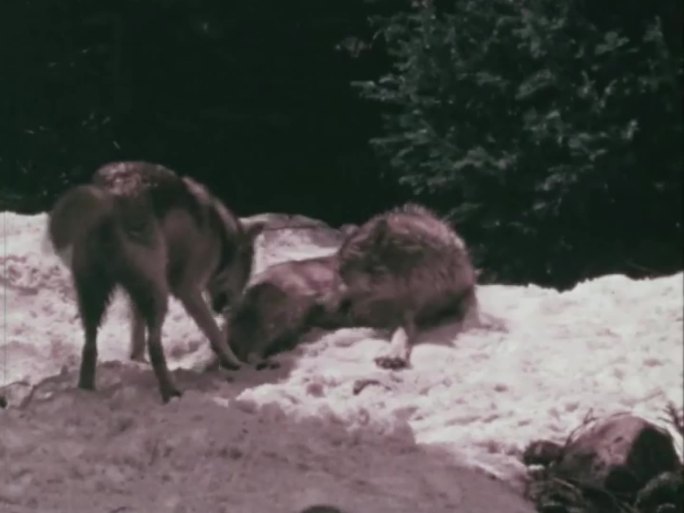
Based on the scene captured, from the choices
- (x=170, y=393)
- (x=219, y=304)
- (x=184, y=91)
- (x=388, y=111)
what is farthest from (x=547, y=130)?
(x=219, y=304)

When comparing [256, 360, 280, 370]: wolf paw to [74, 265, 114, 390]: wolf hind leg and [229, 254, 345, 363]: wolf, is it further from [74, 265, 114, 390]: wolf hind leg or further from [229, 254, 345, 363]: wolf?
[74, 265, 114, 390]: wolf hind leg

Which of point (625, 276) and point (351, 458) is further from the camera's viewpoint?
point (351, 458)

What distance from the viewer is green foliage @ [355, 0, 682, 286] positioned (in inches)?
96.9

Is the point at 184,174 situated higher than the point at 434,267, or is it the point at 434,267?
the point at 184,174

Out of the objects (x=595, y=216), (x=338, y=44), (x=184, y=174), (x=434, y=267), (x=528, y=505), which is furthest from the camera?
(x=434, y=267)

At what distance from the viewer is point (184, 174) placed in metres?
3.52

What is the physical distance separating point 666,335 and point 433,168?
0.67 m

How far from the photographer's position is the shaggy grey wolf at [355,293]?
390 centimetres

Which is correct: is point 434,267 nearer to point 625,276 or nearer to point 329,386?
point 329,386

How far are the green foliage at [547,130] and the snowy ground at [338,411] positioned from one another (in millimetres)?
119

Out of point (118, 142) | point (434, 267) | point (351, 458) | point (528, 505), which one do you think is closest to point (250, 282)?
point (434, 267)

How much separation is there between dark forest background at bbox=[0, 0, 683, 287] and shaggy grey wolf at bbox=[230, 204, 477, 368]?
0.30 m

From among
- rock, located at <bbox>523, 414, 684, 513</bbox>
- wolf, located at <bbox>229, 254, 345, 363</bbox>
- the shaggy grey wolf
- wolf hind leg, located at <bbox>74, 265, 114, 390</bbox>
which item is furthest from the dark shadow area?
rock, located at <bbox>523, 414, 684, 513</bbox>

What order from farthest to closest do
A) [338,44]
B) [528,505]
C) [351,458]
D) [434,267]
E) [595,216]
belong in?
1. [434,267]
2. [338,44]
3. [351,458]
4. [528,505]
5. [595,216]
